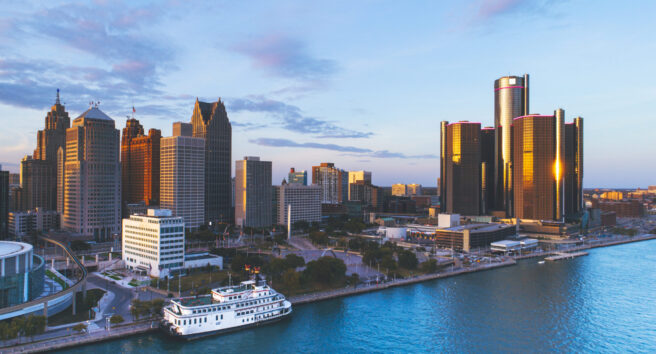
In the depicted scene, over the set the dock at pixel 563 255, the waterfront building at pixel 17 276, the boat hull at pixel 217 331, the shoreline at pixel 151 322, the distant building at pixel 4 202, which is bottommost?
the dock at pixel 563 255

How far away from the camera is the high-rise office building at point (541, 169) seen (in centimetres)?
18262

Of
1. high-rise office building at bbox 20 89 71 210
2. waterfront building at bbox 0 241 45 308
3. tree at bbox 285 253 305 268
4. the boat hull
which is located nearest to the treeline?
waterfront building at bbox 0 241 45 308

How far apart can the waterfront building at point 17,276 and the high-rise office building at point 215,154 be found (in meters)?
112

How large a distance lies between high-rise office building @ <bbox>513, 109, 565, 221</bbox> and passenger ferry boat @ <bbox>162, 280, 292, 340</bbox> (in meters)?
147

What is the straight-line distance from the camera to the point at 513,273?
104 meters

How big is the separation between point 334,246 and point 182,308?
266 feet

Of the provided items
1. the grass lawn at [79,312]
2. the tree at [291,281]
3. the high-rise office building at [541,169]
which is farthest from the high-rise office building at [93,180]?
the high-rise office building at [541,169]

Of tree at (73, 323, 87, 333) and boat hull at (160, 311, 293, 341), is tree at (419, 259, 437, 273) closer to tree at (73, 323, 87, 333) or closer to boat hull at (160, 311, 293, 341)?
boat hull at (160, 311, 293, 341)

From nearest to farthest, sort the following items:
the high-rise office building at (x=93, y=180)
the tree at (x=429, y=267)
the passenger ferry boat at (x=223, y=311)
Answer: the passenger ferry boat at (x=223, y=311), the tree at (x=429, y=267), the high-rise office building at (x=93, y=180)

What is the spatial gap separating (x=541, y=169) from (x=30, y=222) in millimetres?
182605

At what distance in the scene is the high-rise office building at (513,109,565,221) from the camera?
599ft

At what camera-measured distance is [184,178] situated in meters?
153

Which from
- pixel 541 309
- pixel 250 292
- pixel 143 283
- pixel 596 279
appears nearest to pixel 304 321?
pixel 250 292

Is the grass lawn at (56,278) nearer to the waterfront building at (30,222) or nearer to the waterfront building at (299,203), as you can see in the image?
the waterfront building at (30,222)
